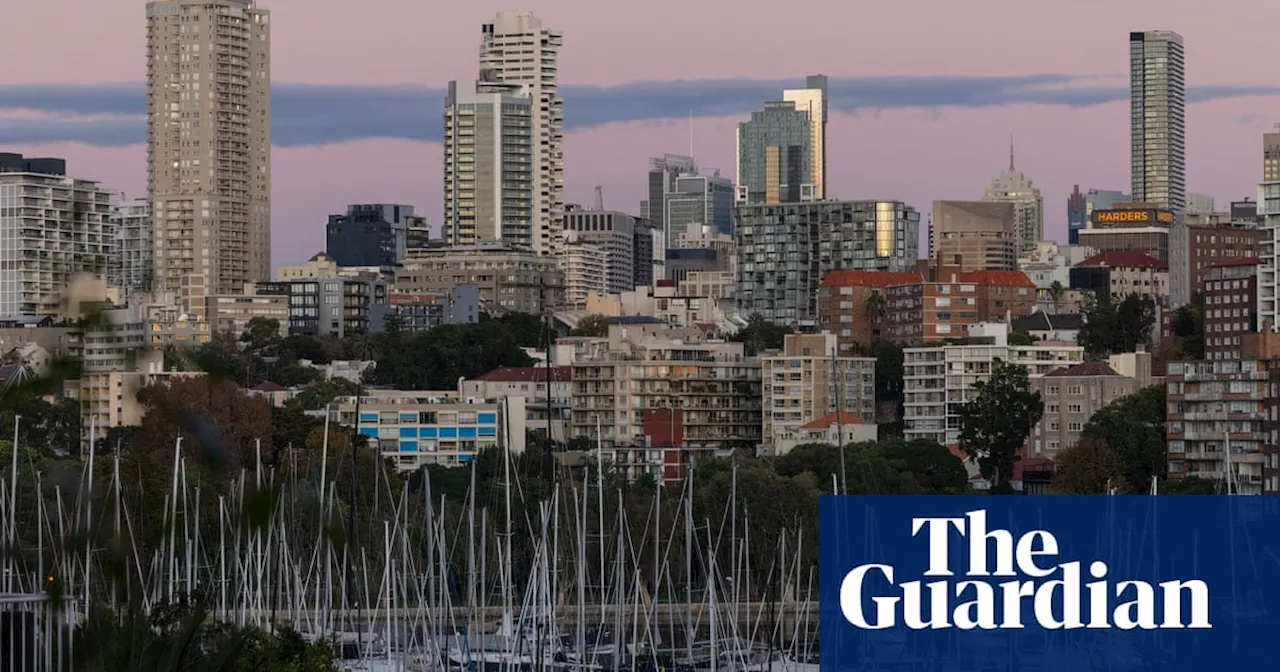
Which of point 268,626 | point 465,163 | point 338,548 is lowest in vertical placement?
point 268,626

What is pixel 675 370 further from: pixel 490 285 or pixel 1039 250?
pixel 1039 250

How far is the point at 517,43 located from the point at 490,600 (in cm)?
14790

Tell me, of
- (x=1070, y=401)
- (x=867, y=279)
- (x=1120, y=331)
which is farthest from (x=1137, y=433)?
(x=867, y=279)

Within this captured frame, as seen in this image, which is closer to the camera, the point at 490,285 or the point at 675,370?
the point at 675,370

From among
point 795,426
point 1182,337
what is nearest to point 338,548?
point 795,426

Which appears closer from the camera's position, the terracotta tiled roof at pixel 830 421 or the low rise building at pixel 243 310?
the terracotta tiled roof at pixel 830 421

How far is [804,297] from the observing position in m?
147

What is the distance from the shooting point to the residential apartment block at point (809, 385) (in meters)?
82.6

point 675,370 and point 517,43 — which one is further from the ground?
point 517,43

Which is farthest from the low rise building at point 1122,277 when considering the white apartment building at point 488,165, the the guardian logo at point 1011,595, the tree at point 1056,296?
the the guardian logo at point 1011,595

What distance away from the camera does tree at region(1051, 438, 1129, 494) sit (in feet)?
200

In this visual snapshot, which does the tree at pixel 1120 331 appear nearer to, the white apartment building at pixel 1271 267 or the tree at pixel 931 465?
the white apartment building at pixel 1271 267

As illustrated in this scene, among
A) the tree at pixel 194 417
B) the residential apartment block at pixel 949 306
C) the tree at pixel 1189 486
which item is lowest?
the tree at pixel 1189 486

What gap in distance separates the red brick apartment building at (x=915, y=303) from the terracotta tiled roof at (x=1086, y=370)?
1888 cm
